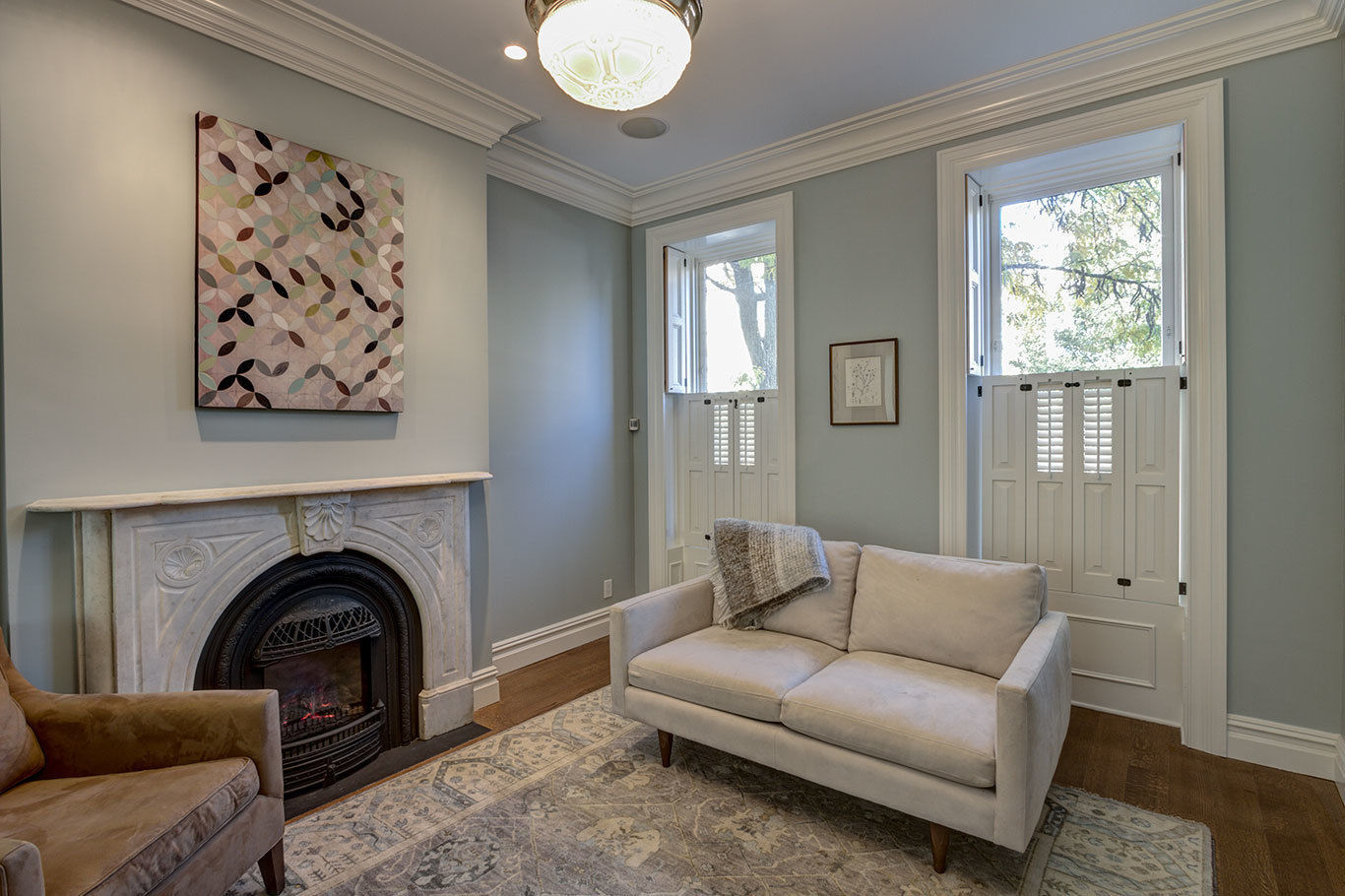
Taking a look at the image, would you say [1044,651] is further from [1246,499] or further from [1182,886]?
[1246,499]

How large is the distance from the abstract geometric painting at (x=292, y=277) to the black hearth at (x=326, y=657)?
70cm

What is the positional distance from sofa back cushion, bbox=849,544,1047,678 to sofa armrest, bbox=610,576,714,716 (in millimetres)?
694

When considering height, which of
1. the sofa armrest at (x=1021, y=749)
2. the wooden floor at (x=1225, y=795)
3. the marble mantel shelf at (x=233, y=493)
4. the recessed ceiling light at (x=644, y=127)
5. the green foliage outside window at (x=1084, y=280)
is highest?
the recessed ceiling light at (x=644, y=127)

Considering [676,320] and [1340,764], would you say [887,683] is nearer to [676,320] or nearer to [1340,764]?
[1340,764]

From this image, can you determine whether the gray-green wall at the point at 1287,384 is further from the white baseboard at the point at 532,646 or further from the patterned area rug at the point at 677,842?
the white baseboard at the point at 532,646

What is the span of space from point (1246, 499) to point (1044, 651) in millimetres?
1258

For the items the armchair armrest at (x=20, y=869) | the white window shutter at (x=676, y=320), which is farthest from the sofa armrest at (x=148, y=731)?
the white window shutter at (x=676, y=320)

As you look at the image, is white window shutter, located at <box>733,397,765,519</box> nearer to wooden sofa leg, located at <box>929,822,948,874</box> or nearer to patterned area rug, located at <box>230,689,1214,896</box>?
patterned area rug, located at <box>230,689,1214,896</box>

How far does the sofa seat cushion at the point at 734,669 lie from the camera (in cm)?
232

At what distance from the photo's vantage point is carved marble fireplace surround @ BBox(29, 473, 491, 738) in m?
2.04

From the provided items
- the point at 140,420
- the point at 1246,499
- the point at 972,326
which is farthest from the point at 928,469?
the point at 140,420

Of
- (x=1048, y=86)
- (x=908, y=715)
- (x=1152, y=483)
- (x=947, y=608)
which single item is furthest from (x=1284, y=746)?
(x=1048, y=86)

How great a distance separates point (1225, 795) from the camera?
234cm

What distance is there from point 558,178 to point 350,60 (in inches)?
54.1
